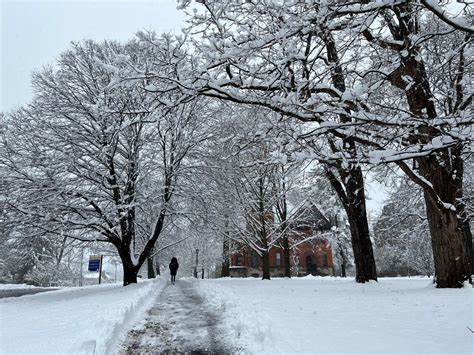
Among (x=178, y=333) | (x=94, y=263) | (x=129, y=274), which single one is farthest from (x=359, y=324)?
(x=94, y=263)

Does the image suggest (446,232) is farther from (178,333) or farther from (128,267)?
(128,267)

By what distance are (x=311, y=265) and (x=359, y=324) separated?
146 feet

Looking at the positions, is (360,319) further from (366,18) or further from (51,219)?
(51,219)

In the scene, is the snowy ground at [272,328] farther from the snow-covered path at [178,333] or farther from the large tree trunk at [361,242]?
the large tree trunk at [361,242]

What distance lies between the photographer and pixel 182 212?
55.4 feet

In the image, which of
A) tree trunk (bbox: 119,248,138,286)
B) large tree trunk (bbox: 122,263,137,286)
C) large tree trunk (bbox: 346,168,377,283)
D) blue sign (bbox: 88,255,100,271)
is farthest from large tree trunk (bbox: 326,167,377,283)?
blue sign (bbox: 88,255,100,271)

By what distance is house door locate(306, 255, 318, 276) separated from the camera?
47938mm

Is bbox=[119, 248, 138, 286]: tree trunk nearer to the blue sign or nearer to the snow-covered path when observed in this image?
the blue sign

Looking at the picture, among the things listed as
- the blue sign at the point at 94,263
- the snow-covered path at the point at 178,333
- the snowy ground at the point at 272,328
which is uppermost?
the blue sign at the point at 94,263

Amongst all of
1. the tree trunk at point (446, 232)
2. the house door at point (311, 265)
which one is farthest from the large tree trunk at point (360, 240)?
the house door at point (311, 265)

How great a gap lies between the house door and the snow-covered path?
41.7 m

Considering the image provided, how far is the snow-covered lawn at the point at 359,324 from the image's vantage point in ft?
15.7

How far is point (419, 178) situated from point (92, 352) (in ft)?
24.2

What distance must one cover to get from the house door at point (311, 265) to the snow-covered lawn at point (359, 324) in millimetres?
40554
